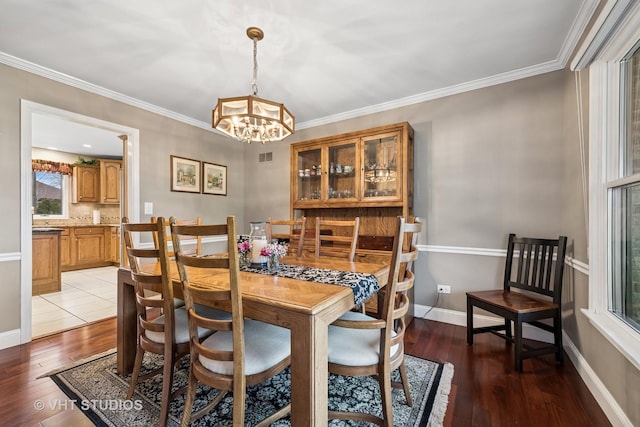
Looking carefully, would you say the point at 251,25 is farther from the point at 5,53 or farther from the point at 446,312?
the point at 446,312

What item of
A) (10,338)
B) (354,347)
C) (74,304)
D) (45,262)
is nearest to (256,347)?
(354,347)

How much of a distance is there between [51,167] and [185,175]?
157 inches

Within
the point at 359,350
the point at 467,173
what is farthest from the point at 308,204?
the point at 359,350

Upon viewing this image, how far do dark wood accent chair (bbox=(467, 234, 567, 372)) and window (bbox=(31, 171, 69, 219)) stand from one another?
24.9 feet

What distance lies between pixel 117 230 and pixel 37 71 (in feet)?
13.7

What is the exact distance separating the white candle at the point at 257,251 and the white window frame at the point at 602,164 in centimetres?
199

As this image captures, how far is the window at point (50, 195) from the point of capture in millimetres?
5589

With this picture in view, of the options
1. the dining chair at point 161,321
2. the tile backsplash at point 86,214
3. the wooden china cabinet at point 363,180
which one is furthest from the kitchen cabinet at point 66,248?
the dining chair at point 161,321

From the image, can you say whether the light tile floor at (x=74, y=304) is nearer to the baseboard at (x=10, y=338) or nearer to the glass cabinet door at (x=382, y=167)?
the baseboard at (x=10, y=338)

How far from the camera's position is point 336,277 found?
1.56m

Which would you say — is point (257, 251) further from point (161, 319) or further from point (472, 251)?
point (472, 251)

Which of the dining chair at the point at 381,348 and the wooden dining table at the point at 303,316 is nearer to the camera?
the wooden dining table at the point at 303,316

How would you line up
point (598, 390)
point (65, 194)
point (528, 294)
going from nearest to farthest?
point (598, 390) < point (528, 294) < point (65, 194)

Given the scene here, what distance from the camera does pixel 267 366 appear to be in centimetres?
126
